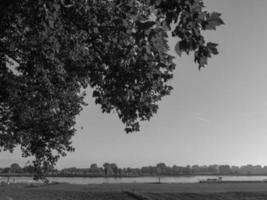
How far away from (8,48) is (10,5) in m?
6.24

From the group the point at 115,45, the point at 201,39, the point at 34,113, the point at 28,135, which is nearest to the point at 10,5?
the point at 115,45

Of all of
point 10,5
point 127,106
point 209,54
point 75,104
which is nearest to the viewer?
point 209,54

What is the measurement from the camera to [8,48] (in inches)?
483

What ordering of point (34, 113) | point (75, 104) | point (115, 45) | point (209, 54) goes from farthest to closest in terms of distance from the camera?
point (75, 104) < point (34, 113) < point (115, 45) < point (209, 54)

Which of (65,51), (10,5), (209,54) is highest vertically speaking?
(65,51)

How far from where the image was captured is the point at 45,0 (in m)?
5.31

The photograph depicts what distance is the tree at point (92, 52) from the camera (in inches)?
210

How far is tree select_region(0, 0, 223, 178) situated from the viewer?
5324 mm

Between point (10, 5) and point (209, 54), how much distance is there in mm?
3602

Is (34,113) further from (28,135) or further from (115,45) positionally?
(115,45)

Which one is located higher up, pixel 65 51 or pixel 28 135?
pixel 65 51

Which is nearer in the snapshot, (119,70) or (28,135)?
(119,70)

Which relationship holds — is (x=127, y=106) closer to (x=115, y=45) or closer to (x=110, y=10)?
(x=115, y=45)

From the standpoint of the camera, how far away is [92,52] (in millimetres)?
8992
